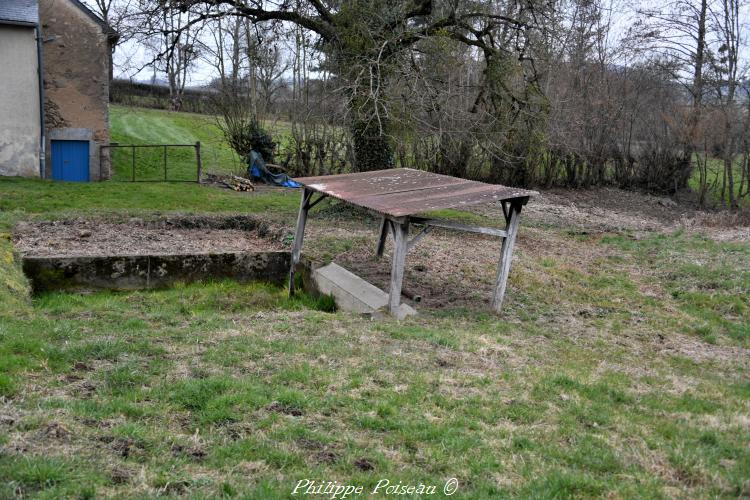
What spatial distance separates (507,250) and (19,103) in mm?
18751

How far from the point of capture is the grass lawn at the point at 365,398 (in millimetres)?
4309

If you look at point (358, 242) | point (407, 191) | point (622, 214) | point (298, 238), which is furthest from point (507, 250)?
point (622, 214)

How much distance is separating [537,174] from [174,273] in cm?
1866

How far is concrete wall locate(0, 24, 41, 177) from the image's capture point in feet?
71.1

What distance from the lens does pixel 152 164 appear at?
91.7 feet

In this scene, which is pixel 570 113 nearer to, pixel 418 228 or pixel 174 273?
pixel 418 228

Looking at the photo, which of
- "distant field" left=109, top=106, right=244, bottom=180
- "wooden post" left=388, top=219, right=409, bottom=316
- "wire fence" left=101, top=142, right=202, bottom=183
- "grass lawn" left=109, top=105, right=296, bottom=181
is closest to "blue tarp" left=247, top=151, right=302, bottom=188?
"grass lawn" left=109, top=105, right=296, bottom=181

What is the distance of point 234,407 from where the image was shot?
17.3 ft

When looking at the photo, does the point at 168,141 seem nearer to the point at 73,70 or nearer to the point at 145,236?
the point at 73,70

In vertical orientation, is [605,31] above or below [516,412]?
above

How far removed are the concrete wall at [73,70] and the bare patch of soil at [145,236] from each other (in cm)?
1035

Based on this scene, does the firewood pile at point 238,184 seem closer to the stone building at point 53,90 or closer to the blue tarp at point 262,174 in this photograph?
the blue tarp at point 262,174

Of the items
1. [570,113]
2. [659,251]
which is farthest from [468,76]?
[659,251]

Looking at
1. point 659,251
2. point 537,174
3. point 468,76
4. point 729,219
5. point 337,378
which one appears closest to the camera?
point 337,378
